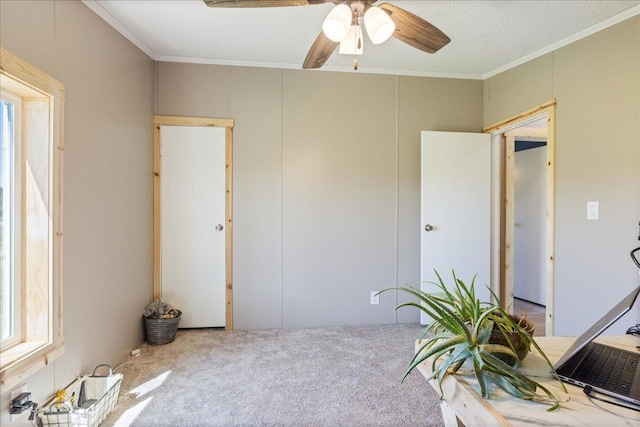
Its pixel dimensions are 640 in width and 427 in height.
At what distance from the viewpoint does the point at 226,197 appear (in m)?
2.87

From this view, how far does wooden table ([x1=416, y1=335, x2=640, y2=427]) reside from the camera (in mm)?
662

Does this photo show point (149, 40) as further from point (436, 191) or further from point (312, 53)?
point (436, 191)

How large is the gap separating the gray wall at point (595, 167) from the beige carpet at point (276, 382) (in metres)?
Result: 1.32

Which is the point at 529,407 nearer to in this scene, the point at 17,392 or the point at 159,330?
the point at 17,392

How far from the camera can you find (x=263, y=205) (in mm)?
2928

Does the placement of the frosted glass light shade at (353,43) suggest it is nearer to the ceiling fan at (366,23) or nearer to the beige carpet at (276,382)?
the ceiling fan at (366,23)

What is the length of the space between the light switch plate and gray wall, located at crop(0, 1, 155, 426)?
339cm

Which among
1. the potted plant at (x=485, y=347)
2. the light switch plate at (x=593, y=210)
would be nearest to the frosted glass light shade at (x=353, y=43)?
the potted plant at (x=485, y=347)

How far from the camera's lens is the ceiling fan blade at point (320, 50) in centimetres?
179

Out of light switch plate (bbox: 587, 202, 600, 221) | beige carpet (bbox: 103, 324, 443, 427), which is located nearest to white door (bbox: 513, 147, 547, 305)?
light switch plate (bbox: 587, 202, 600, 221)

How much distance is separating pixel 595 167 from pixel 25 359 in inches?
138

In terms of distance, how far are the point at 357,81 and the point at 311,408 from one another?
9.08 feet

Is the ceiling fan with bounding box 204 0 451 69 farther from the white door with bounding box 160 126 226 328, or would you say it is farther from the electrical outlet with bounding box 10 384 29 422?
the electrical outlet with bounding box 10 384 29 422

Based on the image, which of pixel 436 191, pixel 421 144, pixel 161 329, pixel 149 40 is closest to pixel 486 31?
pixel 421 144
